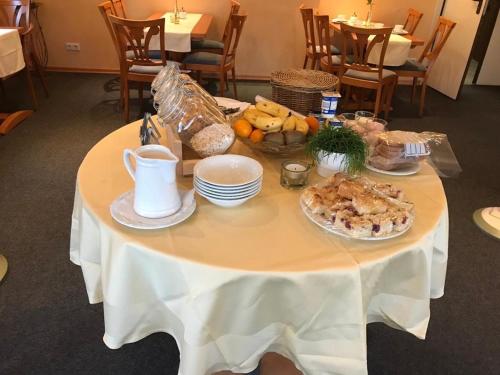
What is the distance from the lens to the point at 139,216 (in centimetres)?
91

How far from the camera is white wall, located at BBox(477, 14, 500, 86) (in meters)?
4.76

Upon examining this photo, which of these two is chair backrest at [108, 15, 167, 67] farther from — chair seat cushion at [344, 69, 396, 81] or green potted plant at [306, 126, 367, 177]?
green potted plant at [306, 126, 367, 177]

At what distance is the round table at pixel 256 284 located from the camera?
0.81 m

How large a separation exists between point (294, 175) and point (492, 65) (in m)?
4.98

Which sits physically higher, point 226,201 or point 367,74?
point 226,201

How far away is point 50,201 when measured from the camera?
2295 millimetres

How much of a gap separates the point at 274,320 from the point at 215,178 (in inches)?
14.6

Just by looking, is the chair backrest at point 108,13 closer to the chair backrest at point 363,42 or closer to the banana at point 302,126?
the chair backrest at point 363,42

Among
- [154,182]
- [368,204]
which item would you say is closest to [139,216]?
[154,182]

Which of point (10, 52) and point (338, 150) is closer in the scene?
point (338, 150)

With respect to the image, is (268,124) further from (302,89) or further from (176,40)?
(176,40)

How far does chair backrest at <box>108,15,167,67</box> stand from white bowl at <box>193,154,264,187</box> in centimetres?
212

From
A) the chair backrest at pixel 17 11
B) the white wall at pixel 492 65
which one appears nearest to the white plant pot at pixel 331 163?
the chair backrest at pixel 17 11

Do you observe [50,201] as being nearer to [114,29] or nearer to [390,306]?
[114,29]
